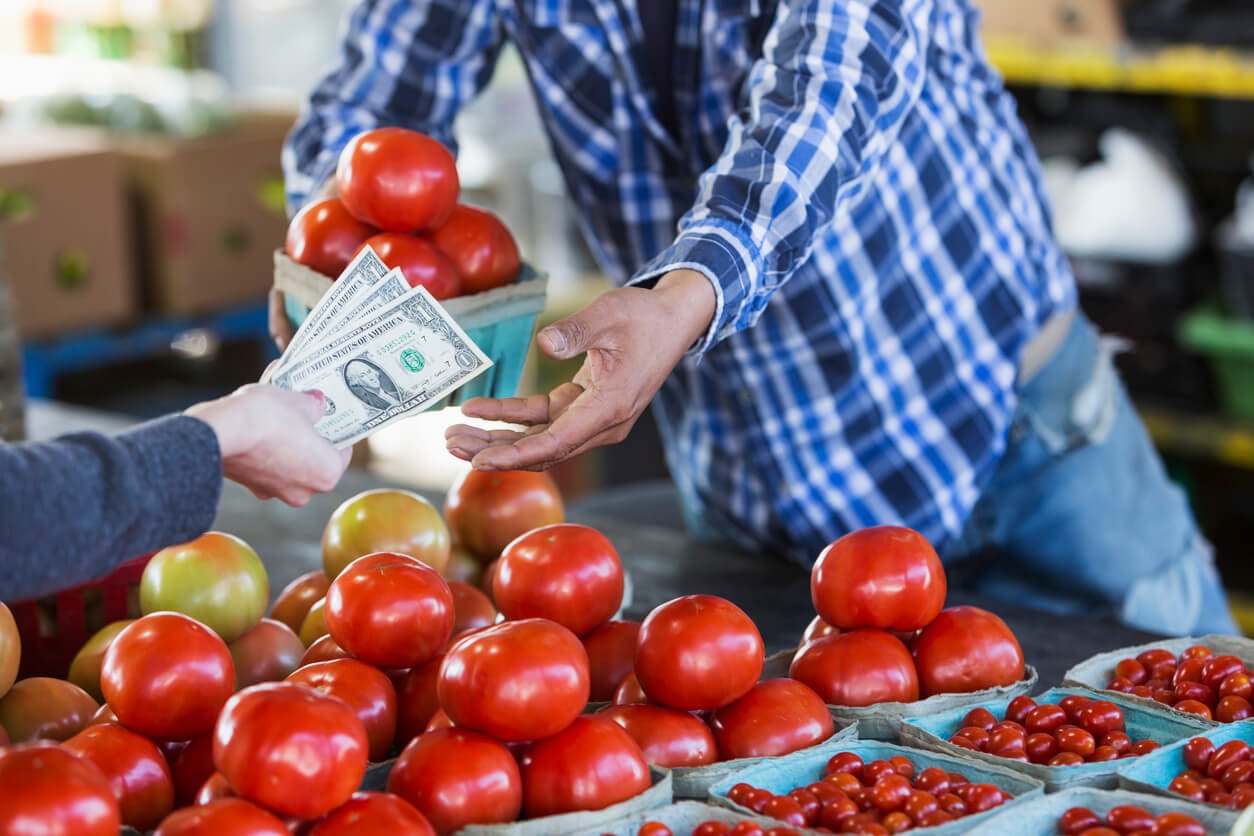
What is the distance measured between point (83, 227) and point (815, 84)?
8.22 ft

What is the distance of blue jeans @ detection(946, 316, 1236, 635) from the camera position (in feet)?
6.03

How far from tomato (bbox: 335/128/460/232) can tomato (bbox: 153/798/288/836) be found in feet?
2.22

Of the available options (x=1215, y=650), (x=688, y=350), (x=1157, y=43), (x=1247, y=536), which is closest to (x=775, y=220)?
(x=688, y=350)

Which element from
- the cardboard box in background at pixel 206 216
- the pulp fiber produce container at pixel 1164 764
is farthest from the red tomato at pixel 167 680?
the cardboard box in background at pixel 206 216

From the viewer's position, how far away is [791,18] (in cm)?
147

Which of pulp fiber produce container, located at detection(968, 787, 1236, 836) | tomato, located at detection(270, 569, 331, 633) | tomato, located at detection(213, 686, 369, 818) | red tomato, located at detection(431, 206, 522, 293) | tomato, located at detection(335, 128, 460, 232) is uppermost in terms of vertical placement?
tomato, located at detection(335, 128, 460, 232)

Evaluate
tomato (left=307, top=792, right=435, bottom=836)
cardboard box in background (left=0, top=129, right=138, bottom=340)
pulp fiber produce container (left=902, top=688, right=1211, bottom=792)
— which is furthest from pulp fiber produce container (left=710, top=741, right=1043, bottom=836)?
cardboard box in background (left=0, top=129, right=138, bottom=340)

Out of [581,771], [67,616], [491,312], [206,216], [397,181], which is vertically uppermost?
[397,181]

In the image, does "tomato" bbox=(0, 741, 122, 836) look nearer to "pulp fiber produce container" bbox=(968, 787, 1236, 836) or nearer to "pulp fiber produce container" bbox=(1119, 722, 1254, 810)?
"pulp fiber produce container" bbox=(968, 787, 1236, 836)

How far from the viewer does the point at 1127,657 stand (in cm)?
134

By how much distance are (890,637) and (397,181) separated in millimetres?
631

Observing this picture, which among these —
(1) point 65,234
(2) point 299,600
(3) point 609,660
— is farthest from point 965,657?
(1) point 65,234

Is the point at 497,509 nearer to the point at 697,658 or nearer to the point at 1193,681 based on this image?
the point at 697,658

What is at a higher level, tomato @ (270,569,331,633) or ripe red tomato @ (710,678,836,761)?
ripe red tomato @ (710,678,836,761)
